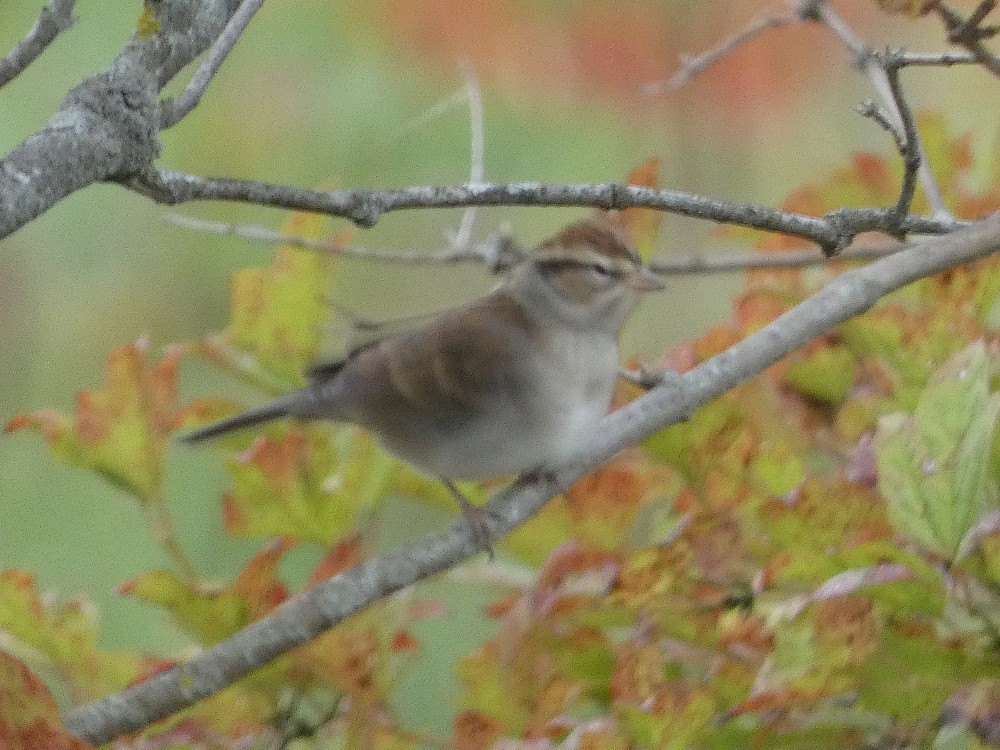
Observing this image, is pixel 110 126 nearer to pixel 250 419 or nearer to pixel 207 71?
pixel 207 71

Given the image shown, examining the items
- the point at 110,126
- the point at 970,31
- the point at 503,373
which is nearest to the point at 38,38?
the point at 110,126

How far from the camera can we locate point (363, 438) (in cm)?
80

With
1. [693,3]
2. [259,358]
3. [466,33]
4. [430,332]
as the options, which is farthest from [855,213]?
[693,3]

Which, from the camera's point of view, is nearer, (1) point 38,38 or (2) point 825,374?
(1) point 38,38

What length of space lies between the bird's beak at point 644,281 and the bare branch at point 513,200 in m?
0.36

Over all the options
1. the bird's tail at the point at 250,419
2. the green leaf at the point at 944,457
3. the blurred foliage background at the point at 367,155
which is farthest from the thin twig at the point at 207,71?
the blurred foliage background at the point at 367,155

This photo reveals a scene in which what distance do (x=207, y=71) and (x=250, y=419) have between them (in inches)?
19.9

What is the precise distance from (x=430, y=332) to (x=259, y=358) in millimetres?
256

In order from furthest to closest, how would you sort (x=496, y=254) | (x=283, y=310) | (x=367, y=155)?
(x=367, y=155)
(x=496, y=254)
(x=283, y=310)

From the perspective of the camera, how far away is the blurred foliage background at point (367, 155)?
2137 mm

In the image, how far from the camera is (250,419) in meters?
1.08

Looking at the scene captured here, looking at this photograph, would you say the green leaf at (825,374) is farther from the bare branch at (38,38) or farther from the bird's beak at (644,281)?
the bare branch at (38,38)

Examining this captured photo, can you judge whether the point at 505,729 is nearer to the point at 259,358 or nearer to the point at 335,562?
the point at 335,562

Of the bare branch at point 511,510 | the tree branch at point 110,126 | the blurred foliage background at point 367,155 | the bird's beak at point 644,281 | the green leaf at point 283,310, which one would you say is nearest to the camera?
the tree branch at point 110,126
